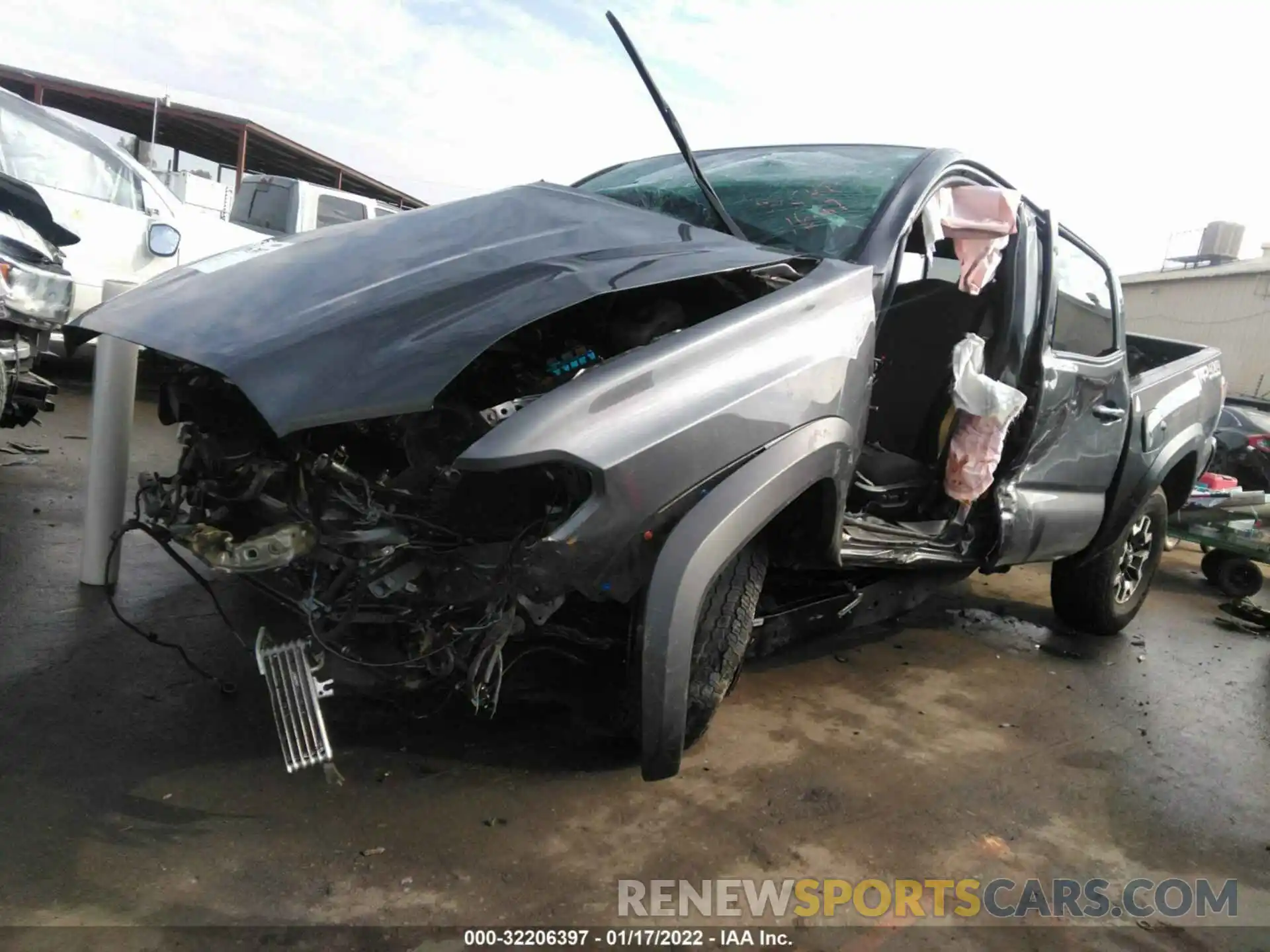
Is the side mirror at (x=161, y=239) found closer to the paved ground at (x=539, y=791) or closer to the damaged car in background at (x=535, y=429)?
the paved ground at (x=539, y=791)

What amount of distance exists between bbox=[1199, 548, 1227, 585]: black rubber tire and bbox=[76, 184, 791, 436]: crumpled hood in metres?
5.39

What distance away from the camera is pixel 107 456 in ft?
11.1

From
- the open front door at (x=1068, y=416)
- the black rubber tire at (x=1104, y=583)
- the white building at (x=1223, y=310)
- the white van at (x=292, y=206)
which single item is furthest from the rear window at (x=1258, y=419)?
the white building at (x=1223, y=310)

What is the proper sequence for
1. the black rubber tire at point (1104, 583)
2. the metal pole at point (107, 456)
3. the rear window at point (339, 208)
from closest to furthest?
the metal pole at point (107, 456), the black rubber tire at point (1104, 583), the rear window at point (339, 208)

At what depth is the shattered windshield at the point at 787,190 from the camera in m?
2.94

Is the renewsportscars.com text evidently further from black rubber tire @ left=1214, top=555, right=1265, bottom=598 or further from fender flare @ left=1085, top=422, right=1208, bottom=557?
black rubber tire @ left=1214, top=555, right=1265, bottom=598

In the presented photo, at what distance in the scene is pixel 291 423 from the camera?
1.84 metres

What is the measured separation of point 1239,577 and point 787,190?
194 inches

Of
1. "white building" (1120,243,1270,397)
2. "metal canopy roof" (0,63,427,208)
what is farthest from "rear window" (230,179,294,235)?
"white building" (1120,243,1270,397)

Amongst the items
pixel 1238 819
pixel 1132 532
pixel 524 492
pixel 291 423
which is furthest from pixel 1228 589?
pixel 291 423

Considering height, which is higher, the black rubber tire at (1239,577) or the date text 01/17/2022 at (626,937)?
the date text 01/17/2022 at (626,937)

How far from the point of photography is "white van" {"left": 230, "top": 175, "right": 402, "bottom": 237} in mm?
9828

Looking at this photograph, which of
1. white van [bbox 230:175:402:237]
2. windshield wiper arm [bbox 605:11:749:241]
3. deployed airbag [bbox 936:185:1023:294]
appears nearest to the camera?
windshield wiper arm [bbox 605:11:749:241]

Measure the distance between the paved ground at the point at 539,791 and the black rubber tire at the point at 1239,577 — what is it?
2.62m
